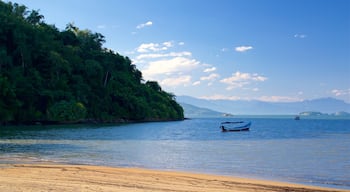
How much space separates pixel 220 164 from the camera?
2450cm

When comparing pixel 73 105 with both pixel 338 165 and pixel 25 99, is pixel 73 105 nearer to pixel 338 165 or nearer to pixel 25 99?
pixel 25 99

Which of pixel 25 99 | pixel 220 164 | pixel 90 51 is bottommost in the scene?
pixel 220 164

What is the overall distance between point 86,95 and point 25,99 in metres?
23.2

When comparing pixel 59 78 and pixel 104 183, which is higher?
pixel 59 78

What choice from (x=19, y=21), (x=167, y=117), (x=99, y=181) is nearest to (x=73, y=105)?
(x=19, y=21)

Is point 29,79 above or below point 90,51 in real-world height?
below

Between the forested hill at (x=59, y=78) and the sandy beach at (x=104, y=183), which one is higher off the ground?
the forested hill at (x=59, y=78)

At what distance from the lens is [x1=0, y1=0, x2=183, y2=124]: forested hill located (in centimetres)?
8400

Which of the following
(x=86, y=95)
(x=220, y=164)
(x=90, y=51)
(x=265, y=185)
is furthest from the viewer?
(x=90, y=51)

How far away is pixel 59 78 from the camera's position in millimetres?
97812

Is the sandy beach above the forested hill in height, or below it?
below

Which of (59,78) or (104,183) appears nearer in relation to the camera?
(104,183)

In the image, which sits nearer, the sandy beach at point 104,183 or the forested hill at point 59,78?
the sandy beach at point 104,183

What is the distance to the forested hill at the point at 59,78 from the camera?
84.0 m
